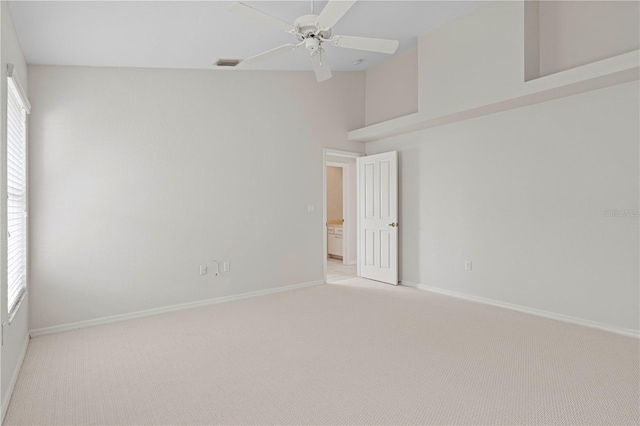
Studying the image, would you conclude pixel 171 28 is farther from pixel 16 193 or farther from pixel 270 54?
pixel 16 193

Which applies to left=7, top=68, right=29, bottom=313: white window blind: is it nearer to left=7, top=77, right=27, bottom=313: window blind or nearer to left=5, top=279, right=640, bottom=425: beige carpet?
left=7, top=77, right=27, bottom=313: window blind

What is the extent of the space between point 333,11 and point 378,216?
12.2ft

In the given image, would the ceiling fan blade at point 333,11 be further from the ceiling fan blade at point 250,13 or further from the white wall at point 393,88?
the white wall at point 393,88

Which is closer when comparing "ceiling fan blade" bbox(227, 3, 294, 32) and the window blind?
"ceiling fan blade" bbox(227, 3, 294, 32)

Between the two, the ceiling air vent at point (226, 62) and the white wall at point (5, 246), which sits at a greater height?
the ceiling air vent at point (226, 62)

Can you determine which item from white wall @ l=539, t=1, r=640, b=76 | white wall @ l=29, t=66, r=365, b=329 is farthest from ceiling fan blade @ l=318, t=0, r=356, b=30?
white wall @ l=539, t=1, r=640, b=76

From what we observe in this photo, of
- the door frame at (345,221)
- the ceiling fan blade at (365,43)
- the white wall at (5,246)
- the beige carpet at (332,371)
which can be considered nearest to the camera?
the beige carpet at (332,371)

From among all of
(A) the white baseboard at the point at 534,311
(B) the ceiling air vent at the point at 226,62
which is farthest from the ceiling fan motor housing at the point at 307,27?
(A) the white baseboard at the point at 534,311

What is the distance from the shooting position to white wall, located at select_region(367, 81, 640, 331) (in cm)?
346

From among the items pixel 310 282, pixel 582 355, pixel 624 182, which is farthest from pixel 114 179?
pixel 624 182

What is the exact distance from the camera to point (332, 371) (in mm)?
2646

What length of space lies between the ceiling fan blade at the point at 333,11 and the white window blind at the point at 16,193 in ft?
7.26

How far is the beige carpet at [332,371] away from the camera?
6.97ft

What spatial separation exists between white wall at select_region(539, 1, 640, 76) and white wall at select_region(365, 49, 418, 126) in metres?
1.73
